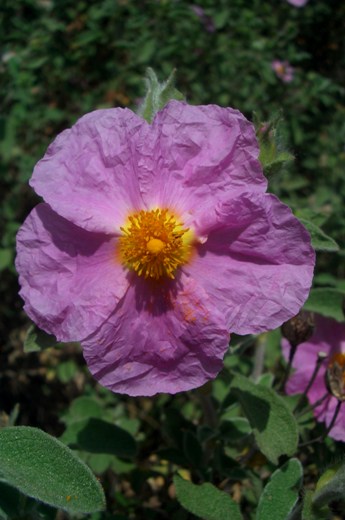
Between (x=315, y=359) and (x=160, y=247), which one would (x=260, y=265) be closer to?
(x=160, y=247)

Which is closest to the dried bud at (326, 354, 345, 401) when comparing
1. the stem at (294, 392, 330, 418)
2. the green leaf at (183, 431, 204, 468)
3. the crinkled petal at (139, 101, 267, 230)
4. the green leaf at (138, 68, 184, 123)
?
the stem at (294, 392, 330, 418)

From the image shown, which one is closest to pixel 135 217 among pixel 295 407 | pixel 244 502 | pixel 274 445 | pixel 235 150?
pixel 235 150

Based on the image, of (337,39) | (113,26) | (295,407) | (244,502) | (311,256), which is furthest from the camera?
(337,39)

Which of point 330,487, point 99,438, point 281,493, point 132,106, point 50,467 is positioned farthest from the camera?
point 132,106

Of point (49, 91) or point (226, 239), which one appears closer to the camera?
point (226, 239)

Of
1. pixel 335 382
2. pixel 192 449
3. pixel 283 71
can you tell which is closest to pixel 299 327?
pixel 335 382

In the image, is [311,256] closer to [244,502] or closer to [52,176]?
[52,176]
